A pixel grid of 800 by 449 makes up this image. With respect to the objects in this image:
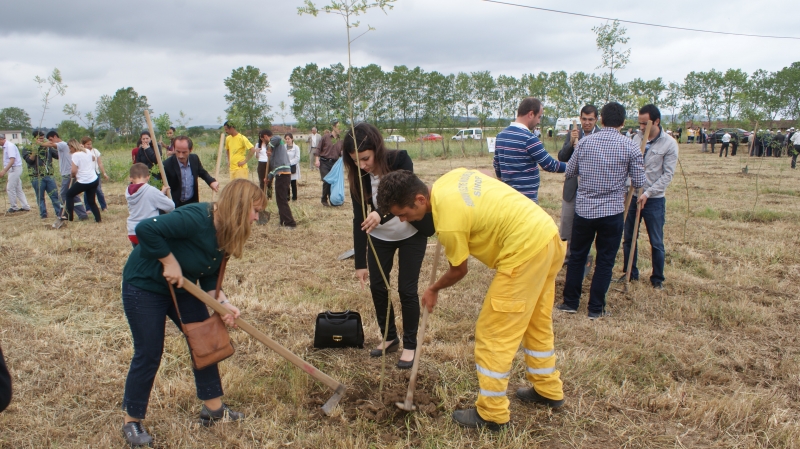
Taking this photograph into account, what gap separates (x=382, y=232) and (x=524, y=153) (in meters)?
1.74

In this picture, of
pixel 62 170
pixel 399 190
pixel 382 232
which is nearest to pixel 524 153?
pixel 382 232

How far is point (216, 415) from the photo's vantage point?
9.87 feet

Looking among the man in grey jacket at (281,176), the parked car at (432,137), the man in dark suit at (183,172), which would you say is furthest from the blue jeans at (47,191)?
the parked car at (432,137)

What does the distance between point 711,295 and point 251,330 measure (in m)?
4.51

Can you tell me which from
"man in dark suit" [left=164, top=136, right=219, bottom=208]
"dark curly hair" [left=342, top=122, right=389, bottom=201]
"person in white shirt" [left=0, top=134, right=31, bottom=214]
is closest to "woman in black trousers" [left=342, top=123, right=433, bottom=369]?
"dark curly hair" [left=342, top=122, right=389, bottom=201]

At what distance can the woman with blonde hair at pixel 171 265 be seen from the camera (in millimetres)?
2514

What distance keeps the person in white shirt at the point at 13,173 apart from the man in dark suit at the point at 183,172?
21.5 ft

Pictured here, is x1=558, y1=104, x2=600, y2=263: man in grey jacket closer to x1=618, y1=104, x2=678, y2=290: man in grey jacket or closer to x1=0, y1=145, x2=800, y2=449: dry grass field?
x1=618, y1=104, x2=678, y2=290: man in grey jacket

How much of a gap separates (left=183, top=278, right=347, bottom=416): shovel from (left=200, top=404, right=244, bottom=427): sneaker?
48 cm

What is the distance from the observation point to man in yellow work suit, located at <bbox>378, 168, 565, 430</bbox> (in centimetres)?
253

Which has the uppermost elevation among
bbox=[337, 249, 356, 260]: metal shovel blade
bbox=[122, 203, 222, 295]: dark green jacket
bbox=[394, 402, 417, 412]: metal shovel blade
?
bbox=[122, 203, 222, 295]: dark green jacket

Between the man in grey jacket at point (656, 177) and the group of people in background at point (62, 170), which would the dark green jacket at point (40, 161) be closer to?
the group of people in background at point (62, 170)

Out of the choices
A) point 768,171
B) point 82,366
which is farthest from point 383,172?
point 768,171

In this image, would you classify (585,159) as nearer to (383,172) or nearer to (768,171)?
(383,172)
